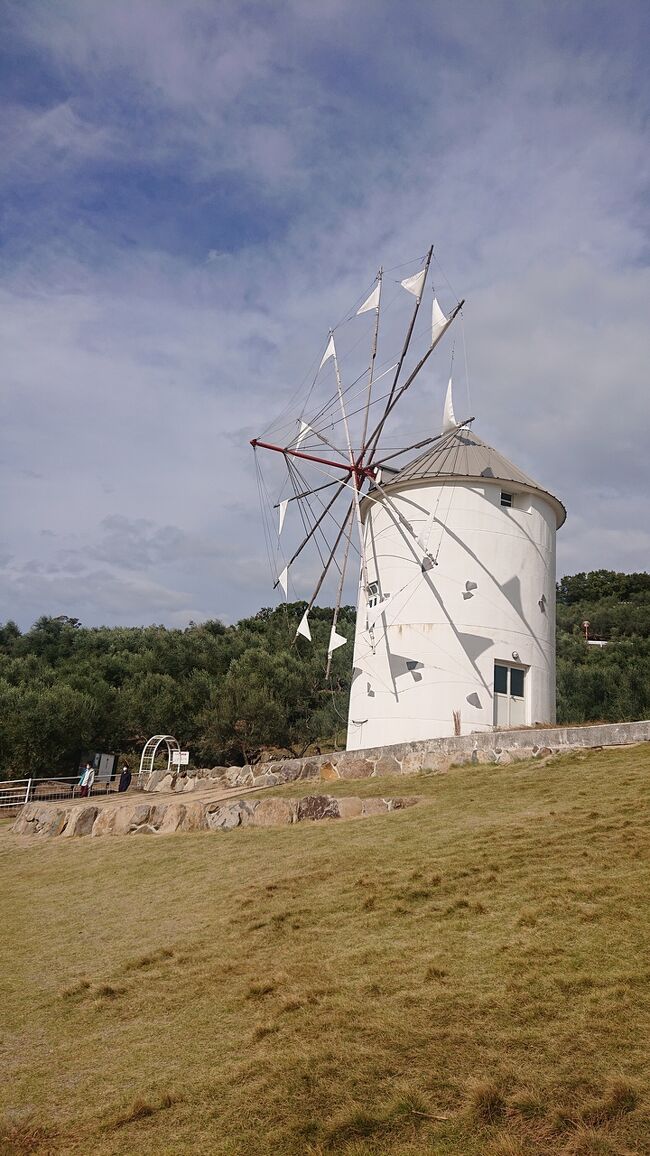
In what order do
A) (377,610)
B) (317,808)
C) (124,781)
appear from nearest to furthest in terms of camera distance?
(317,808) → (377,610) → (124,781)

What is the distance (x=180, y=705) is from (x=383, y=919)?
2634 cm

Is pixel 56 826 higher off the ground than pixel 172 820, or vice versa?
pixel 172 820

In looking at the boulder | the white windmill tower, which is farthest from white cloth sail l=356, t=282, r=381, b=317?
the boulder

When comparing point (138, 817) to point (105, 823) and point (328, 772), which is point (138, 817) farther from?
point (328, 772)

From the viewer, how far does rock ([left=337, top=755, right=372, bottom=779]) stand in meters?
18.5

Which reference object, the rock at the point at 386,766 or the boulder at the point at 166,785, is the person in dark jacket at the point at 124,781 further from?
the rock at the point at 386,766

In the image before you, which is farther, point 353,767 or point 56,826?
point 353,767

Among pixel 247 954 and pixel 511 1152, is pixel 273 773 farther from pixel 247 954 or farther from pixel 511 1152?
pixel 511 1152

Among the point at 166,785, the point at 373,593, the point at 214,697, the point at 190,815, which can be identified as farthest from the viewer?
the point at 214,697

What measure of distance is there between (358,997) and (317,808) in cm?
773

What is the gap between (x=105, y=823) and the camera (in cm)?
1741

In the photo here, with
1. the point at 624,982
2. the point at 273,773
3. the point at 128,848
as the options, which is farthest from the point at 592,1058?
the point at 273,773

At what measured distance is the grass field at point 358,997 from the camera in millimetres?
5172

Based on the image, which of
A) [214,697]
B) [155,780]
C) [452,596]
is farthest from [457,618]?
[214,697]
